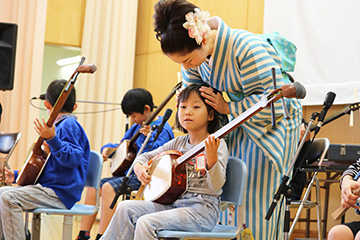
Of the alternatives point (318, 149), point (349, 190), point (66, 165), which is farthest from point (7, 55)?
point (318, 149)

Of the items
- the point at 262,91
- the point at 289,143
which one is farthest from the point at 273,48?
the point at 289,143

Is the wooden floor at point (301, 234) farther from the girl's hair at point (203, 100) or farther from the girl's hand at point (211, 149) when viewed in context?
the girl's hand at point (211, 149)

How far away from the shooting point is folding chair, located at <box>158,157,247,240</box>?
2062 mm

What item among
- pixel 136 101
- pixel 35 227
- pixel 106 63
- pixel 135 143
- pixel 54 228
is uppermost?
pixel 106 63

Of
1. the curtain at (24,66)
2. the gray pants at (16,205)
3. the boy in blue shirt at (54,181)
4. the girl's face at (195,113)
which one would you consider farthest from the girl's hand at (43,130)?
the curtain at (24,66)

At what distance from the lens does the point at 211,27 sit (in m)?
2.20

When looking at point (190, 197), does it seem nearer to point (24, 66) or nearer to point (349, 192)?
point (349, 192)

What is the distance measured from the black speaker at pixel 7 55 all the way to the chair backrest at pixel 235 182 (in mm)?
1362

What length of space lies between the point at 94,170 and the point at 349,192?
5.39ft

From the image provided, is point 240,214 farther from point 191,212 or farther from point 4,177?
point 4,177

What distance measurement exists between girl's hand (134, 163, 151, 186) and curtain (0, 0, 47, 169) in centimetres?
349

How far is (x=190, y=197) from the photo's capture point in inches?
87.7

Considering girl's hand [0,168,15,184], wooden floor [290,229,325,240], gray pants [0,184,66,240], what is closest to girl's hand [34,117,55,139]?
gray pants [0,184,66,240]

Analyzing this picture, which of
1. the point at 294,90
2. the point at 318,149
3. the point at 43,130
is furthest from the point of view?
the point at 318,149
